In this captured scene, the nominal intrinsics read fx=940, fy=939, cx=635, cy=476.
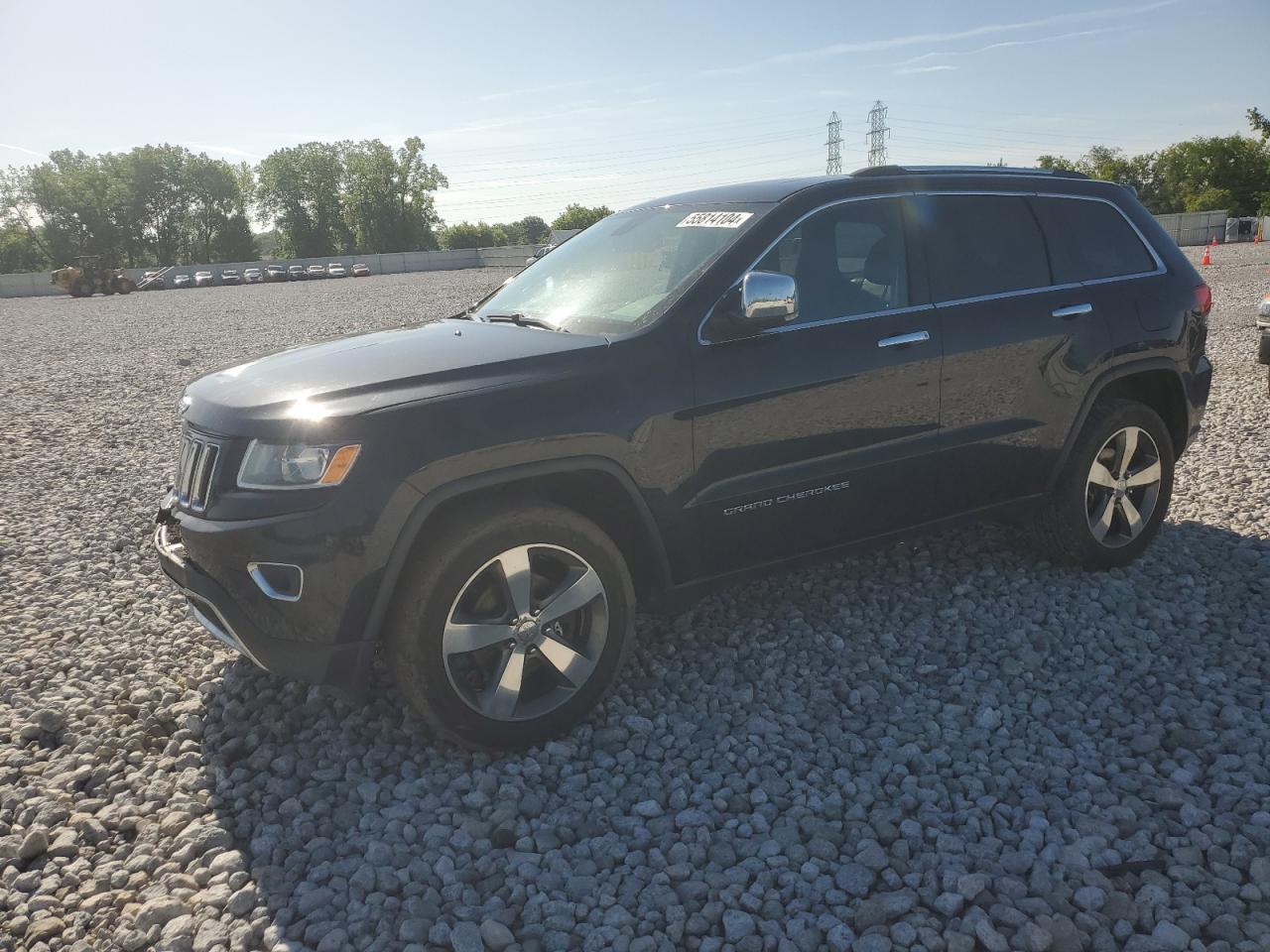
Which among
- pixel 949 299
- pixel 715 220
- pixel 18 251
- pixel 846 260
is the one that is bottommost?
pixel 949 299

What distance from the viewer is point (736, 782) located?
3219 mm

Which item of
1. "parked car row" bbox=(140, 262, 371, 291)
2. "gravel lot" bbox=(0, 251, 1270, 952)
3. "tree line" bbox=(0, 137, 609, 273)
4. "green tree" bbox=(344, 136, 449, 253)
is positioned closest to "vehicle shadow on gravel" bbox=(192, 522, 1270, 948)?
"gravel lot" bbox=(0, 251, 1270, 952)

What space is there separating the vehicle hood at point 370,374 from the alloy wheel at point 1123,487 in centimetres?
282

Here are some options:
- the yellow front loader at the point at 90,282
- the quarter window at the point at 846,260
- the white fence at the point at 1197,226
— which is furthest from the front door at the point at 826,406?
the white fence at the point at 1197,226

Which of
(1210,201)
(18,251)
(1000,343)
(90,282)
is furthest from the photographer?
(18,251)

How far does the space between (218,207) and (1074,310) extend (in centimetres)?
10749

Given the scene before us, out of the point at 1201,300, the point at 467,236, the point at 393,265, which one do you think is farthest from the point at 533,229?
the point at 1201,300

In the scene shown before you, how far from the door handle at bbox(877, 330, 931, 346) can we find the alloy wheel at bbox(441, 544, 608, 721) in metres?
1.60

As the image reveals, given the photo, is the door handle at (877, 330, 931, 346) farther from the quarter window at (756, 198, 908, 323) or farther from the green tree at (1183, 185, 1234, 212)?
the green tree at (1183, 185, 1234, 212)

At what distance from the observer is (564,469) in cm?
325

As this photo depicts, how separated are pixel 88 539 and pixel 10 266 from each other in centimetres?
10509

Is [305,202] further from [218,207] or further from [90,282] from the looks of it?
[90,282]

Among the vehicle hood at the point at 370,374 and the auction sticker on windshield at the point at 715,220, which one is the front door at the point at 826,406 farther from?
the vehicle hood at the point at 370,374

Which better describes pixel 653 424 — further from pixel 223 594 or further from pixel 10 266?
pixel 10 266
